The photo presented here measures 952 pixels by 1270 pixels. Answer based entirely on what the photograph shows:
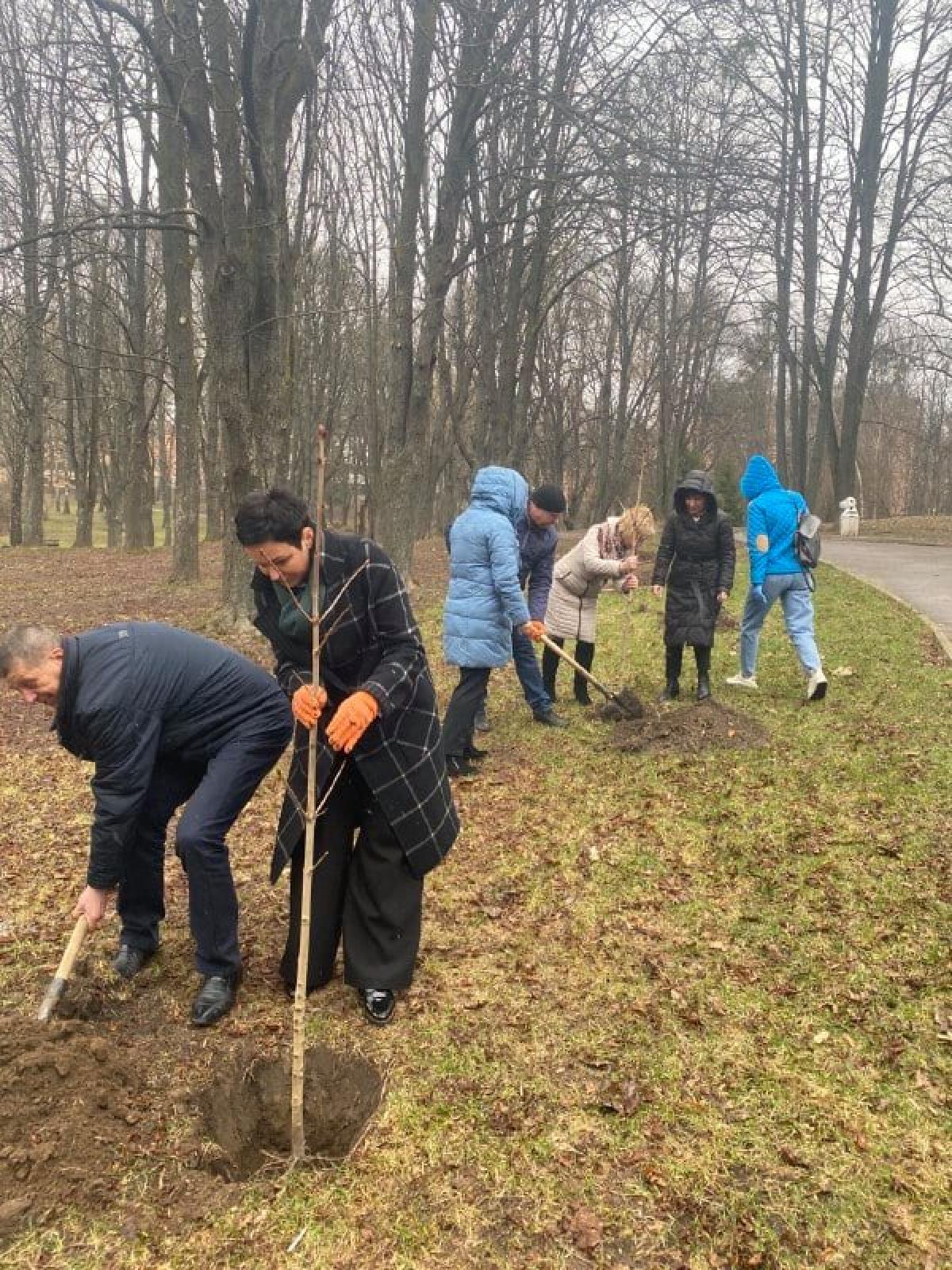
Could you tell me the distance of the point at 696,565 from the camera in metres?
6.62

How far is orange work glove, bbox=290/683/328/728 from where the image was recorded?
8.67 feet

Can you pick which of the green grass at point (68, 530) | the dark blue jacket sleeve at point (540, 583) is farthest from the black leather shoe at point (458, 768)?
the green grass at point (68, 530)

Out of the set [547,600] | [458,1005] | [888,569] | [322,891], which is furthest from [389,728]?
[888,569]

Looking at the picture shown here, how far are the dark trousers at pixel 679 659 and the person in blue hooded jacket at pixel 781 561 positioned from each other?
0.59m

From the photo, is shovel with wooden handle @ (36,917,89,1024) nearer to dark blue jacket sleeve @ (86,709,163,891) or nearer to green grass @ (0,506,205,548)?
dark blue jacket sleeve @ (86,709,163,891)

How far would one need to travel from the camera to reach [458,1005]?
10.7 ft

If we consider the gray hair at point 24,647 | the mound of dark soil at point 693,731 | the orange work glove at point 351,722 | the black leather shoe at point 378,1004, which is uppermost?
the gray hair at point 24,647

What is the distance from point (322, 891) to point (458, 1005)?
26.5 inches

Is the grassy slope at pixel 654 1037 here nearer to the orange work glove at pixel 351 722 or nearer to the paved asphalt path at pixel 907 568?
the orange work glove at pixel 351 722

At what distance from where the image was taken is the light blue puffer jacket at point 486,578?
5332 mm

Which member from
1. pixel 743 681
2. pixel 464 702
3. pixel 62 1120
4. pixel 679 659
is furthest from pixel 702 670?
pixel 62 1120

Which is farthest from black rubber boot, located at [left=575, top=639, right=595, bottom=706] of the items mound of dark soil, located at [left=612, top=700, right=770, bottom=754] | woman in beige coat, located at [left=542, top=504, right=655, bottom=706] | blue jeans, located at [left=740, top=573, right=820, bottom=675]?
blue jeans, located at [left=740, top=573, right=820, bottom=675]

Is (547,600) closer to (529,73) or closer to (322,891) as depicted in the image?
(322,891)

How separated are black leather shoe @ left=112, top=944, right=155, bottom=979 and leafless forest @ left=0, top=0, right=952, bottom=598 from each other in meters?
5.29
